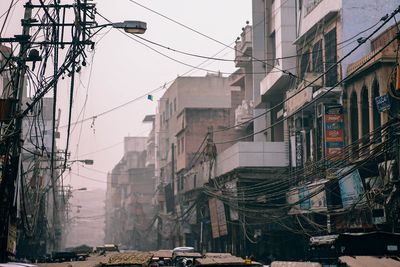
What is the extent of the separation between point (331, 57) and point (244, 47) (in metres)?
19.9

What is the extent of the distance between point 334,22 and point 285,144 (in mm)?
9212

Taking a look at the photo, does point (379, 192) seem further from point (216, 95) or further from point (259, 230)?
point (216, 95)

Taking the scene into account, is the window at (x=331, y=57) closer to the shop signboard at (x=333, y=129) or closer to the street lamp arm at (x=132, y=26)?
the shop signboard at (x=333, y=129)

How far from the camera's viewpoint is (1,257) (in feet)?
64.7

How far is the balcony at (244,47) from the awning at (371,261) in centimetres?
3712

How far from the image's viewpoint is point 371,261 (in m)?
17.0

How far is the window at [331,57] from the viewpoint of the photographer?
3520cm

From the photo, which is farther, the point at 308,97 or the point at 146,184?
the point at 146,184

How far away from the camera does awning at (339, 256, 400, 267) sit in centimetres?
1672

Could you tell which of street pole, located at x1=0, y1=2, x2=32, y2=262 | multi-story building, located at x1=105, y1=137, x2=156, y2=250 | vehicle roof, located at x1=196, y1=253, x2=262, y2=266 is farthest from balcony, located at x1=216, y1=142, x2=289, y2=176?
multi-story building, located at x1=105, y1=137, x2=156, y2=250

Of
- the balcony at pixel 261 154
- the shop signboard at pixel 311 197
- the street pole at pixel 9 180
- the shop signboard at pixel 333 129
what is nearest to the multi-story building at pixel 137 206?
the balcony at pixel 261 154

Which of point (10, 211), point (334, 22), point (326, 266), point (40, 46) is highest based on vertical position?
point (334, 22)

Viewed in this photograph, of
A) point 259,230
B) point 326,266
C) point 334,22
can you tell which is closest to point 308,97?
point 334,22

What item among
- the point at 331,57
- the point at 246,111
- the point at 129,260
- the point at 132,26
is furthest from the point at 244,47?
the point at 129,260
